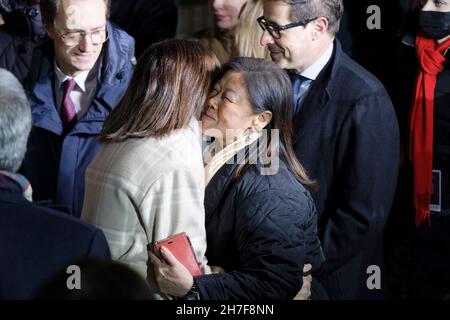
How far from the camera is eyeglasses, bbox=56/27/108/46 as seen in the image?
3.41m

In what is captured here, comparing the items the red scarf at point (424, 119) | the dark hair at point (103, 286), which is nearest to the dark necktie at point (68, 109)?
the red scarf at point (424, 119)

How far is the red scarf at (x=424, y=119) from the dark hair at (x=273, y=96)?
0.70 m

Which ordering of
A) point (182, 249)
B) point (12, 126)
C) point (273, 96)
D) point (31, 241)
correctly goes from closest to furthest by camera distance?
point (31, 241) → point (12, 126) → point (182, 249) → point (273, 96)

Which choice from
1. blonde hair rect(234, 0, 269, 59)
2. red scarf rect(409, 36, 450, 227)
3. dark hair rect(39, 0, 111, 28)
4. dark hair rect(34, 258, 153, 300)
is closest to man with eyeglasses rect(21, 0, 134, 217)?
dark hair rect(39, 0, 111, 28)

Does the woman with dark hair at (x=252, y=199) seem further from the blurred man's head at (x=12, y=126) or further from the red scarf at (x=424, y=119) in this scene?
the red scarf at (x=424, y=119)

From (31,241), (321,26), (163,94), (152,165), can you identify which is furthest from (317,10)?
(31,241)

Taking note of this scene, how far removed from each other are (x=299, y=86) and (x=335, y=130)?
0.21 m

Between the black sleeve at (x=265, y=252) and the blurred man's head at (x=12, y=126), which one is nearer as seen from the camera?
the blurred man's head at (x=12, y=126)

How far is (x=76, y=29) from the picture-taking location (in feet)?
11.2

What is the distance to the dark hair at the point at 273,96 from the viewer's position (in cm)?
287

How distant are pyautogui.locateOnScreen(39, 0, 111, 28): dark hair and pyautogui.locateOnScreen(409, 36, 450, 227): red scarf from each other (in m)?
1.22

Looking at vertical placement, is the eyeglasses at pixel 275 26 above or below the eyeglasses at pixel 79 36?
above

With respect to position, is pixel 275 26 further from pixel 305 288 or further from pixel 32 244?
pixel 32 244
